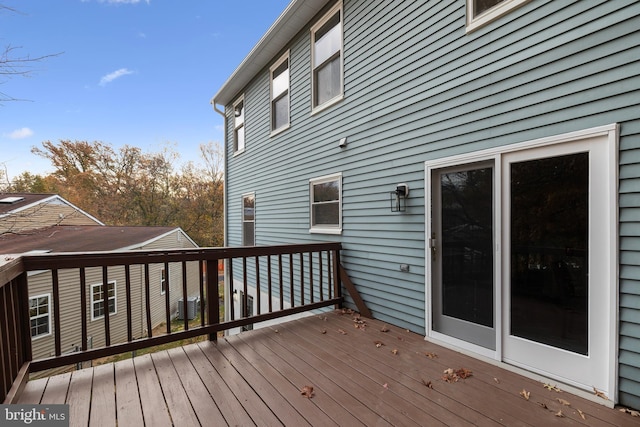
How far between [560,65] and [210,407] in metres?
3.61

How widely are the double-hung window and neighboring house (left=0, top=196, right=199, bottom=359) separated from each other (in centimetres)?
219

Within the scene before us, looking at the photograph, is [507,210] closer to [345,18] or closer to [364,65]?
[364,65]

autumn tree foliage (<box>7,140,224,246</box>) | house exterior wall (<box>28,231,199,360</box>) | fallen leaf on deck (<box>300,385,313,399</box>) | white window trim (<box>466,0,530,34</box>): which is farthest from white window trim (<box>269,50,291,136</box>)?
autumn tree foliage (<box>7,140,224,246</box>)

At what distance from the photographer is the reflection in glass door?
268cm

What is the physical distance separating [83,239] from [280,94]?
29.5 ft

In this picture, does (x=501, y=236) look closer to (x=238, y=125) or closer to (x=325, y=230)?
(x=325, y=230)

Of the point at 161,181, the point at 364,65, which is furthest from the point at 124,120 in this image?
the point at 364,65

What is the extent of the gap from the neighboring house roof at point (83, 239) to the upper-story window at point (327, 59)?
7714 millimetres

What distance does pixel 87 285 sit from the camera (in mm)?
9742

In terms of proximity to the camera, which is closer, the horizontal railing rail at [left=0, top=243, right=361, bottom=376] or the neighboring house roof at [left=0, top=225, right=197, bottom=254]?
the horizontal railing rail at [left=0, top=243, right=361, bottom=376]

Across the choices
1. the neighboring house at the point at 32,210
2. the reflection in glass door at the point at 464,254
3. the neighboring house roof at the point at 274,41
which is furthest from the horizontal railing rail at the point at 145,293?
A: the neighboring house roof at the point at 274,41

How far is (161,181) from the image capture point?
1838cm

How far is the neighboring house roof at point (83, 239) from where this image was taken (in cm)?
840

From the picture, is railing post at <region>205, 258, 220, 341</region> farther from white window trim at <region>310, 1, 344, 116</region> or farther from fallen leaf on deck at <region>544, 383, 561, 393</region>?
white window trim at <region>310, 1, 344, 116</region>
